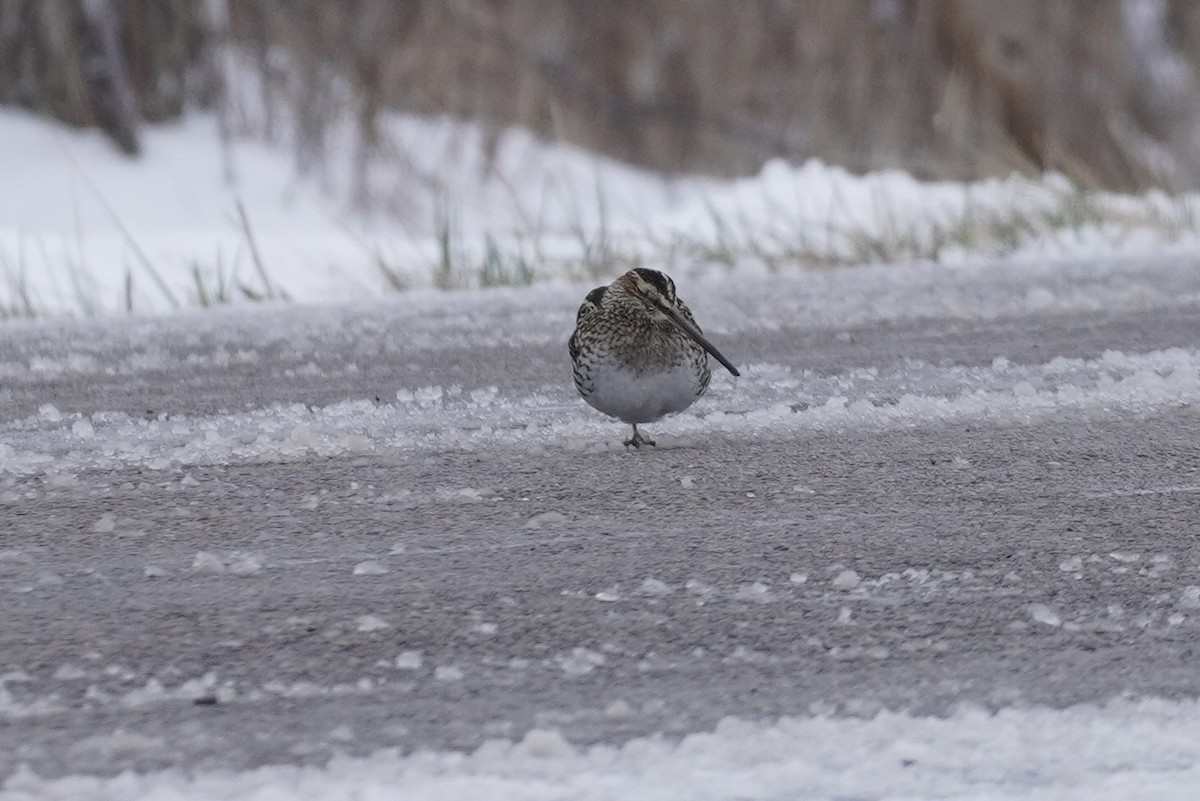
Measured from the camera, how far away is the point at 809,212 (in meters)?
11.0

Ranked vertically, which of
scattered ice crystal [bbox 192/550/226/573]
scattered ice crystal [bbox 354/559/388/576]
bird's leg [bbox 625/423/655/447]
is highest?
scattered ice crystal [bbox 192/550/226/573]

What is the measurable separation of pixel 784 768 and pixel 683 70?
48.4 feet

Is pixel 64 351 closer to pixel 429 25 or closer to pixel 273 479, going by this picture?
pixel 273 479

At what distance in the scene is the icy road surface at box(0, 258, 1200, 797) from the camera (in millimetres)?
2885

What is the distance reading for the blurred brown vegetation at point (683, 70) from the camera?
1389 cm

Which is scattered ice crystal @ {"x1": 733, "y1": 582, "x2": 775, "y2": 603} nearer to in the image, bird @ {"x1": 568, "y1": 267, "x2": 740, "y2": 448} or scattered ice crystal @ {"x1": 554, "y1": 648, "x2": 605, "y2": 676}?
scattered ice crystal @ {"x1": 554, "y1": 648, "x2": 605, "y2": 676}

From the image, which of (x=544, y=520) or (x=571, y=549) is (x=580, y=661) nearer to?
(x=571, y=549)

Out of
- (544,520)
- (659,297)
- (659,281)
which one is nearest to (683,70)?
(659,281)

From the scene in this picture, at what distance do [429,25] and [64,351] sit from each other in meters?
10.2

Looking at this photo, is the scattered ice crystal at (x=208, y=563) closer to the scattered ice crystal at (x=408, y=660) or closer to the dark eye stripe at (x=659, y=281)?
the scattered ice crystal at (x=408, y=660)

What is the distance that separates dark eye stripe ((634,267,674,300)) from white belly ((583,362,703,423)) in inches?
9.7

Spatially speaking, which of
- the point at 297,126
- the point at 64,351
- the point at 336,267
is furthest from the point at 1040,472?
the point at 297,126

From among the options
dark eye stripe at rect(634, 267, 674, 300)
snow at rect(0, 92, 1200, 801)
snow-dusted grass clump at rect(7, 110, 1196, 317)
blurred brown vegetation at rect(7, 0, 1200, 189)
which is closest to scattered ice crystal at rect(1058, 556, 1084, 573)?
snow at rect(0, 92, 1200, 801)

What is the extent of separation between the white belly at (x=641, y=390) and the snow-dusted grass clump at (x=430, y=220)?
382 centimetres
